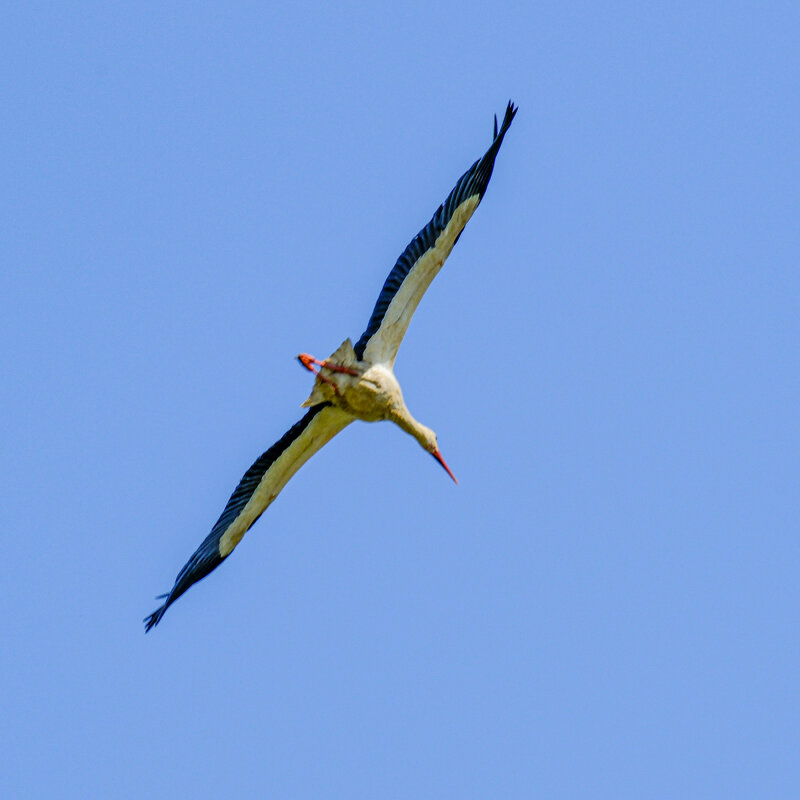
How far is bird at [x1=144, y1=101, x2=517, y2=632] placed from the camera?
12.8m

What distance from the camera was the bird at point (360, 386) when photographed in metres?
12.8

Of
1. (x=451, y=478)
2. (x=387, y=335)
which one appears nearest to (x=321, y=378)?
(x=387, y=335)

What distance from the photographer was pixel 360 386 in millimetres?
12875

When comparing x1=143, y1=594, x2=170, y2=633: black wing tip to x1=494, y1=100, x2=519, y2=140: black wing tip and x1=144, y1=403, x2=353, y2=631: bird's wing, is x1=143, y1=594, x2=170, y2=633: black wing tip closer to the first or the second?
x1=144, y1=403, x2=353, y2=631: bird's wing

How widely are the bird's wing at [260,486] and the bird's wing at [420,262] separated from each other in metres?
0.69

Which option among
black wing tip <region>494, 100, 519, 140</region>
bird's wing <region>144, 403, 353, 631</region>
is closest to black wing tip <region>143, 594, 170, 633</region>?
bird's wing <region>144, 403, 353, 631</region>

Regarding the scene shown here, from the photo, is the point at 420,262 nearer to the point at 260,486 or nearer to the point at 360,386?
the point at 360,386

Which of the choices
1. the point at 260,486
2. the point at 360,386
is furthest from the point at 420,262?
the point at 260,486

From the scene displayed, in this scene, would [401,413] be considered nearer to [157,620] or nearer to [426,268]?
[426,268]

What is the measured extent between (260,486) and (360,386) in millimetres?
1315

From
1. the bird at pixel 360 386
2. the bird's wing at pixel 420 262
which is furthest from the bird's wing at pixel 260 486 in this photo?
the bird's wing at pixel 420 262

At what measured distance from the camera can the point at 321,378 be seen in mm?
12883

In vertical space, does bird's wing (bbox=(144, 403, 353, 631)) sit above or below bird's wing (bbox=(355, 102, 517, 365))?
below

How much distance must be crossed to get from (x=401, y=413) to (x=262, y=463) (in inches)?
49.3
